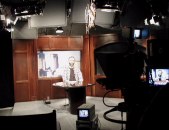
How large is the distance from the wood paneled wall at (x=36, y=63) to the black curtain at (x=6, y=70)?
52cm

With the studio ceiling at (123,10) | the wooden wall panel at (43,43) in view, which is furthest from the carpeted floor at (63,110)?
the studio ceiling at (123,10)

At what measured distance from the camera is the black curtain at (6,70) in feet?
29.0

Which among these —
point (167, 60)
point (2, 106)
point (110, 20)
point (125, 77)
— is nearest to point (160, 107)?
point (125, 77)

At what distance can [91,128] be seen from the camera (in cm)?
573

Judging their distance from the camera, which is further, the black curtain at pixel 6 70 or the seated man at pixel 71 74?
the black curtain at pixel 6 70

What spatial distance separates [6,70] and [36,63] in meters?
1.30

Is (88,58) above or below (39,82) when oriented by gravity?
above

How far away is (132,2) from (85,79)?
402 cm

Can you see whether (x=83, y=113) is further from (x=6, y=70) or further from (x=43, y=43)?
(x=43, y=43)

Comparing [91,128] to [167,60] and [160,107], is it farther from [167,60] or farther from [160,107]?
[160,107]

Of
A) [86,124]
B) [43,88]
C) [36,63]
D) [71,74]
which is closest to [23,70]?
[36,63]

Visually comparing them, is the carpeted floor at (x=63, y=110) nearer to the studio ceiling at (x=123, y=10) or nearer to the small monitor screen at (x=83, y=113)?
the small monitor screen at (x=83, y=113)

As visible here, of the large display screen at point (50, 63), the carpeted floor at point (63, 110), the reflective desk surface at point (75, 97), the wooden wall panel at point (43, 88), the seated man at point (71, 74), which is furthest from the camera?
the large display screen at point (50, 63)

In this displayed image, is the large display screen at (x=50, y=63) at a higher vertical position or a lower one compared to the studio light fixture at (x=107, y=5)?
lower
